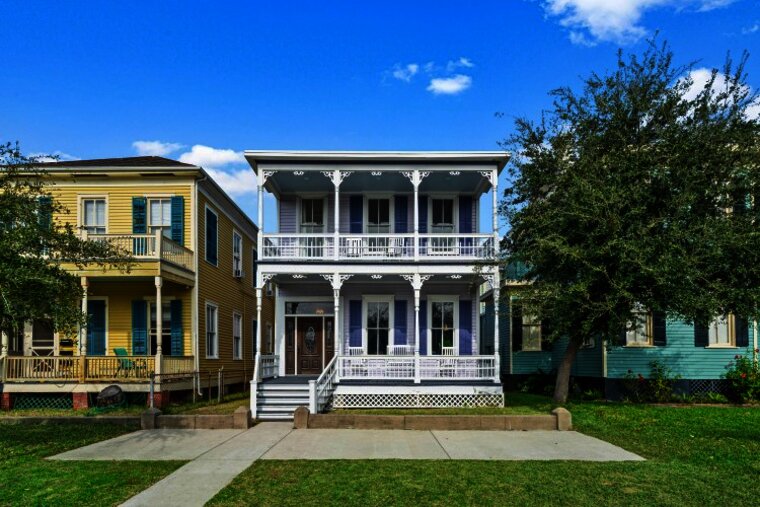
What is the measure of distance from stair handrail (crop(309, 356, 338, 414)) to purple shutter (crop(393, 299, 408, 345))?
104 inches

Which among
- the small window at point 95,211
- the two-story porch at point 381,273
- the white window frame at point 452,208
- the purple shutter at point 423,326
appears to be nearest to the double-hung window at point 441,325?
the two-story porch at point 381,273

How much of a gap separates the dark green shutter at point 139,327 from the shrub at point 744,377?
18.0 m

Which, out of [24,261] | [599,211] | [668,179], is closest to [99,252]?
[24,261]

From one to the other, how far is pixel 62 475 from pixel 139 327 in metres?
11.0

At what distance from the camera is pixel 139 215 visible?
1947 cm

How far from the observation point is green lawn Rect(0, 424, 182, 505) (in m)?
7.63

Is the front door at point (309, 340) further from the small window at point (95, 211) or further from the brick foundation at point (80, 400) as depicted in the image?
the small window at point (95, 211)

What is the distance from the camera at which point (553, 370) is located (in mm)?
23250

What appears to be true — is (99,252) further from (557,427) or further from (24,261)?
(557,427)

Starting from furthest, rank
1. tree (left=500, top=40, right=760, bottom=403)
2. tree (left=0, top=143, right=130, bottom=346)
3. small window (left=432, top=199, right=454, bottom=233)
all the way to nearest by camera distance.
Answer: small window (left=432, top=199, right=454, bottom=233) → tree (left=500, top=40, right=760, bottom=403) → tree (left=0, top=143, right=130, bottom=346)

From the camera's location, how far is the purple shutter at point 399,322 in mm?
19328

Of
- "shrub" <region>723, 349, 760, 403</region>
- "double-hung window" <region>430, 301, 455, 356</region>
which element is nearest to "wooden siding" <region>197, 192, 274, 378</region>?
"double-hung window" <region>430, 301, 455, 356</region>

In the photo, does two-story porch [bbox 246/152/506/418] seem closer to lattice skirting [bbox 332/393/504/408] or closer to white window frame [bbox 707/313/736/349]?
lattice skirting [bbox 332/393/504/408]

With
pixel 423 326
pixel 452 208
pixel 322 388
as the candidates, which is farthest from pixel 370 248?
pixel 322 388
